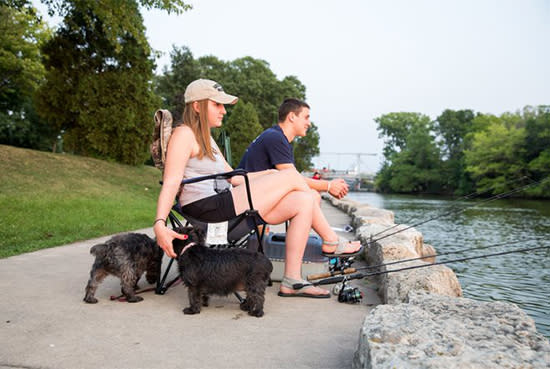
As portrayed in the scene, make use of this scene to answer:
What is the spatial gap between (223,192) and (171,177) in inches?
16.7

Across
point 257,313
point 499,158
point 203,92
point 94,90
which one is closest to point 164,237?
point 257,313

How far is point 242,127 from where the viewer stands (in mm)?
33094

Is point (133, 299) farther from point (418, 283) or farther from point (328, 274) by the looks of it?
point (418, 283)

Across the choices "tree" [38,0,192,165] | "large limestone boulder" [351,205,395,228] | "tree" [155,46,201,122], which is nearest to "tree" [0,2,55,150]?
"tree" [38,0,192,165]

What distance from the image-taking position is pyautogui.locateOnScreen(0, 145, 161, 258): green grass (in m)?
6.82

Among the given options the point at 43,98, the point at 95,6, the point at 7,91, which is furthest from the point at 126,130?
the point at 7,91

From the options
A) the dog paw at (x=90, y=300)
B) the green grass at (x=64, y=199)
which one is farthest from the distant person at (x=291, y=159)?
the green grass at (x=64, y=199)

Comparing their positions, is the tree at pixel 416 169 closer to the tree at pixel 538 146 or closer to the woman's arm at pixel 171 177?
the tree at pixel 538 146

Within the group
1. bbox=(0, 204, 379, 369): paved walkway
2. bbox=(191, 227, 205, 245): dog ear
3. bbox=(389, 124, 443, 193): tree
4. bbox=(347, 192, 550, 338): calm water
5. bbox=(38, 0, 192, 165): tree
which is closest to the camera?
bbox=(0, 204, 379, 369): paved walkway

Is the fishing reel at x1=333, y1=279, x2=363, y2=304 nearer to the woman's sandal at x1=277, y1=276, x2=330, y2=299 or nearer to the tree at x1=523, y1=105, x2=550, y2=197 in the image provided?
the woman's sandal at x1=277, y1=276, x2=330, y2=299

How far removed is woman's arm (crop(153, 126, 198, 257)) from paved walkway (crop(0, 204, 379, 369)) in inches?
21.5

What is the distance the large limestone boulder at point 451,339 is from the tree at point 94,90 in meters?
Result: 18.3

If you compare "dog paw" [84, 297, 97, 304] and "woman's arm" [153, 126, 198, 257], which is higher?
"woman's arm" [153, 126, 198, 257]

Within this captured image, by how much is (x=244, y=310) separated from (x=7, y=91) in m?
33.0
